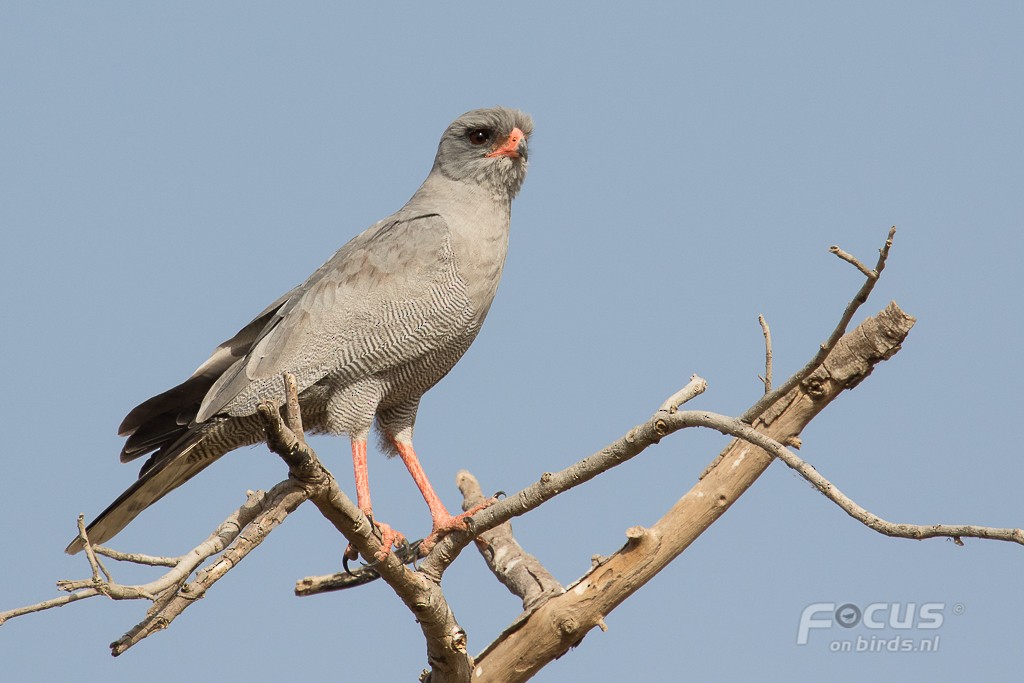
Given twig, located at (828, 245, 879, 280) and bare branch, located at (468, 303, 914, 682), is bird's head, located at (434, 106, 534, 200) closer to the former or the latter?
bare branch, located at (468, 303, 914, 682)

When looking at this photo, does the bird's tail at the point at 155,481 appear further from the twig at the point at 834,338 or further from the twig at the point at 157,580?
the twig at the point at 834,338

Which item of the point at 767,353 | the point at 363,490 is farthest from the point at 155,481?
the point at 767,353

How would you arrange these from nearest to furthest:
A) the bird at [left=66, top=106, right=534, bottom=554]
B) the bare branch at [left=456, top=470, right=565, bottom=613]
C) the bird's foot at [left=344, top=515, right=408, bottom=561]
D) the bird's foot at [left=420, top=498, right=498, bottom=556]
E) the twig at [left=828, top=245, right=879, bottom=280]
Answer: the twig at [left=828, top=245, right=879, bottom=280], the bird's foot at [left=344, top=515, right=408, bottom=561], the bird's foot at [left=420, top=498, right=498, bottom=556], the bird at [left=66, top=106, right=534, bottom=554], the bare branch at [left=456, top=470, right=565, bottom=613]

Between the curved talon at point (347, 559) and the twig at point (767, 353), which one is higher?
the curved talon at point (347, 559)

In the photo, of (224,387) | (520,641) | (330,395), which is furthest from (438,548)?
(224,387)

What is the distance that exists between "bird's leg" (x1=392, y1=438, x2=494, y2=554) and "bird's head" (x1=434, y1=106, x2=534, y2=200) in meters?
2.04

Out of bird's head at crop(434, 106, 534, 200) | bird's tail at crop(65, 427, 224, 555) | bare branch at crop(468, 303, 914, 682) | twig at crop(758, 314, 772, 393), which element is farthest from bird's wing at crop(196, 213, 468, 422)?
twig at crop(758, 314, 772, 393)

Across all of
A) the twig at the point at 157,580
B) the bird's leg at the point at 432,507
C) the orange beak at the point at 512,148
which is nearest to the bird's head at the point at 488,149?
the orange beak at the point at 512,148

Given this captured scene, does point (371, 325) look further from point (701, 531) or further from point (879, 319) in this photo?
point (879, 319)

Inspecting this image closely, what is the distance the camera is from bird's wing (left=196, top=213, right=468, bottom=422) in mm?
7109

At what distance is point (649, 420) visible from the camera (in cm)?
525

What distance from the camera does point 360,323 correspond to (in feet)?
23.5

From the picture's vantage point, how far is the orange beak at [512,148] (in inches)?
318

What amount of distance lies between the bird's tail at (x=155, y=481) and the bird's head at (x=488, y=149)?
2700 mm
